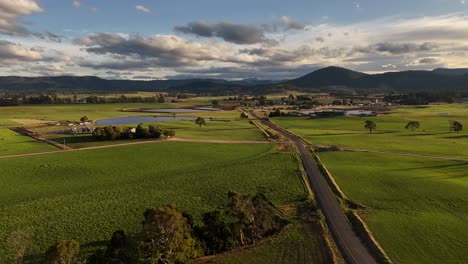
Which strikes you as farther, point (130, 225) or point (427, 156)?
point (427, 156)

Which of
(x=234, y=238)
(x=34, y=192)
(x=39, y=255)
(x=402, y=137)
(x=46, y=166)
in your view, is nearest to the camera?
(x=39, y=255)

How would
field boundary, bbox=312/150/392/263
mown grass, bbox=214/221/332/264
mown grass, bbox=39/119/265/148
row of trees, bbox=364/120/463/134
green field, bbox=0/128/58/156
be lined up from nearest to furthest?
mown grass, bbox=214/221/332/264, field boundary, bbox=312/150/392/263, green field, bbox=0/128/58/156, mown grass, bbox=39/119/265/148, row of trees, bbox=364/120/463/134

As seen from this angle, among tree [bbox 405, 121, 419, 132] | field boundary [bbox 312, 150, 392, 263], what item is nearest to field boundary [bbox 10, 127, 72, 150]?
field boundary [bbox 312, 150, 392, 263]

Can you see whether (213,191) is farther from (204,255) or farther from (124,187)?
(204,255)

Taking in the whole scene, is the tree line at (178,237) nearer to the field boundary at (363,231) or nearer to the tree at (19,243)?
the tree at (19,243)

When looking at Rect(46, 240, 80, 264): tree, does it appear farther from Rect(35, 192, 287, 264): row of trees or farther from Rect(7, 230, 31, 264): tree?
Rect(7, 230, 31, 264): tree

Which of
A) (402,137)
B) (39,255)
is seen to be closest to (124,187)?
(39,255)

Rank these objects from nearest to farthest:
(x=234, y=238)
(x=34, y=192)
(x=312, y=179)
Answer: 1. (x=234, y=238)
2. (x=34, y=192)
3. (x=312, y=179)
